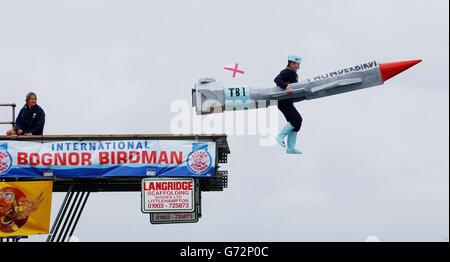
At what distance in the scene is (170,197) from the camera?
132 ft

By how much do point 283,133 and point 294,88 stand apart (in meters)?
1.61

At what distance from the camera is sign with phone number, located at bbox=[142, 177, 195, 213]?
132ft

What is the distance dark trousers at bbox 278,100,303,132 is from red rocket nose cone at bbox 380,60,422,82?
10.5 feet

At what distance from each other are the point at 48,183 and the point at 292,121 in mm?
8914

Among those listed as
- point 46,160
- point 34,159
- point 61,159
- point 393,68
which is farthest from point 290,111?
point 34,159

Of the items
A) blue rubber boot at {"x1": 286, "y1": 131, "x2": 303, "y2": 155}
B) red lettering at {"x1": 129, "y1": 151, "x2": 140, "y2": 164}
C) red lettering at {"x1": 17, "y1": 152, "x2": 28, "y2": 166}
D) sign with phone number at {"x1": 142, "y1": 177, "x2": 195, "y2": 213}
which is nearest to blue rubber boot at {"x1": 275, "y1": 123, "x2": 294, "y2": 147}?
blue rubber boot at {"x1": 286, "y1": 131, "x2": 303, "y2": 155}

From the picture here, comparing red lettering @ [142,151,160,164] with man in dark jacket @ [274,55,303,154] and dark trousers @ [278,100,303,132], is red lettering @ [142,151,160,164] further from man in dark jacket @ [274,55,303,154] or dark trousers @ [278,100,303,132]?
dark trousers @ [278,100,303,132]

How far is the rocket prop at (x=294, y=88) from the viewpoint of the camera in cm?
3678

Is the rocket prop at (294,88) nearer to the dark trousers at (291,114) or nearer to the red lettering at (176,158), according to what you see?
the dark trousers at (291,114)

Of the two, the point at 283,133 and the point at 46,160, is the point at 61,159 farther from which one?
the point at 283,133
